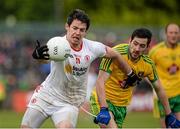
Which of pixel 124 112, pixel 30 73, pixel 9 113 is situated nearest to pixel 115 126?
pixel 124 112

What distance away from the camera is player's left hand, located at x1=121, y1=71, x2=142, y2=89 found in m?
11.9

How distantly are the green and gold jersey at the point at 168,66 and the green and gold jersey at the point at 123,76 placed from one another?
2.93 metres

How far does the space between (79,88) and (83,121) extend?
1130 centimetres

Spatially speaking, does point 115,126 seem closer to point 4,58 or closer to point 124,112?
point 124,112

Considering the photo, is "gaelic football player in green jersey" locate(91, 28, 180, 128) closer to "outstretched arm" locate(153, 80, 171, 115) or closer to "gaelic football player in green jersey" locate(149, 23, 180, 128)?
"outstretched arm" locate(153, 80, 171, 115)

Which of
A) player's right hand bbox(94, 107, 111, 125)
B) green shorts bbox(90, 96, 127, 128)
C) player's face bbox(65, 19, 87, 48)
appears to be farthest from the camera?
green shorts bbox(90, 96, 127, 128)

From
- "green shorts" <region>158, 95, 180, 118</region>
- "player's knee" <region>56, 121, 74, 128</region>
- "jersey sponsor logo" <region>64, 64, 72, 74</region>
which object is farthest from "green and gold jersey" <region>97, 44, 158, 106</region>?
"green shorts" <region>158, 95, 180, 118</region>

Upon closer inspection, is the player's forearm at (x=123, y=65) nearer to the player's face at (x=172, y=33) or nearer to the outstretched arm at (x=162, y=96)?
the outstretched arm at (x=162, y=96)

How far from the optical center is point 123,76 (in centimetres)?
1198

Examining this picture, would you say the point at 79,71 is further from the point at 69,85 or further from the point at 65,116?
the point at 65,116

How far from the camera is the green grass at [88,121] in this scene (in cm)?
2000

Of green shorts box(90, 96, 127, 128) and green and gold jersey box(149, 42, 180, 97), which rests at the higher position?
green and gold jersey box(149, 42, 180, 97)

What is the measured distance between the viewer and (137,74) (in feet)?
39.6

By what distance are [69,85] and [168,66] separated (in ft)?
15.3
